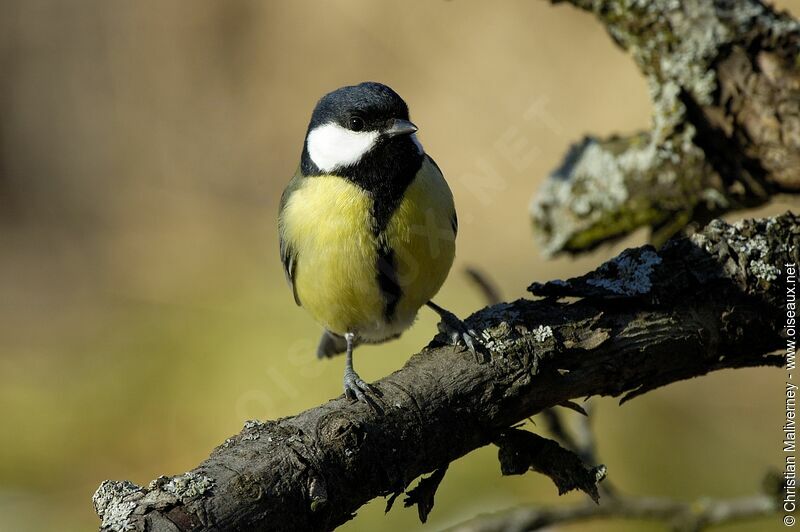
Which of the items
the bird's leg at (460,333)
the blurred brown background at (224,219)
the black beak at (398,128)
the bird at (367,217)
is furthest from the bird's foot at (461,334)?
the blurred brown background at (224,219)

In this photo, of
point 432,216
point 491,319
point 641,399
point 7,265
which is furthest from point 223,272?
point 491,319

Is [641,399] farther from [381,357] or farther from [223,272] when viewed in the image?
[223,272]

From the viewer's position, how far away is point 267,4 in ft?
23.1

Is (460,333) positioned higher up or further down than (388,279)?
further down

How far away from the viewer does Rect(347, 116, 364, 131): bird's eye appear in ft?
8.94

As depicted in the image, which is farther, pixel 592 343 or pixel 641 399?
pixel 641 399

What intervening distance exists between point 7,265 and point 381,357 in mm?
3113

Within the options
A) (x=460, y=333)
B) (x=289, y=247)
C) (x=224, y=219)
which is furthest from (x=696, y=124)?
(x=224, y=219)

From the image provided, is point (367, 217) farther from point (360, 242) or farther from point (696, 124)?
point (696, 124)

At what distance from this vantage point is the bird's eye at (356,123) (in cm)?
272

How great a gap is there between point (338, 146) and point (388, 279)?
457 millimetres

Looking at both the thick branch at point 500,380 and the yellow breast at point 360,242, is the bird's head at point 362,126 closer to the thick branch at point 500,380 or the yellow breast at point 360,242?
the yellow breast at point 360,242

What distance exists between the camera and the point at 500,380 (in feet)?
6.46

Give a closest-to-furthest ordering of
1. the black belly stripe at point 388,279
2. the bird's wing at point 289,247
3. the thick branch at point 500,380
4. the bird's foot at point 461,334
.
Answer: the thick branch at point 500,380, the bird's foot at point 461,334, the black belly stripe at point 388,279, the bird's wing at point 289,247
